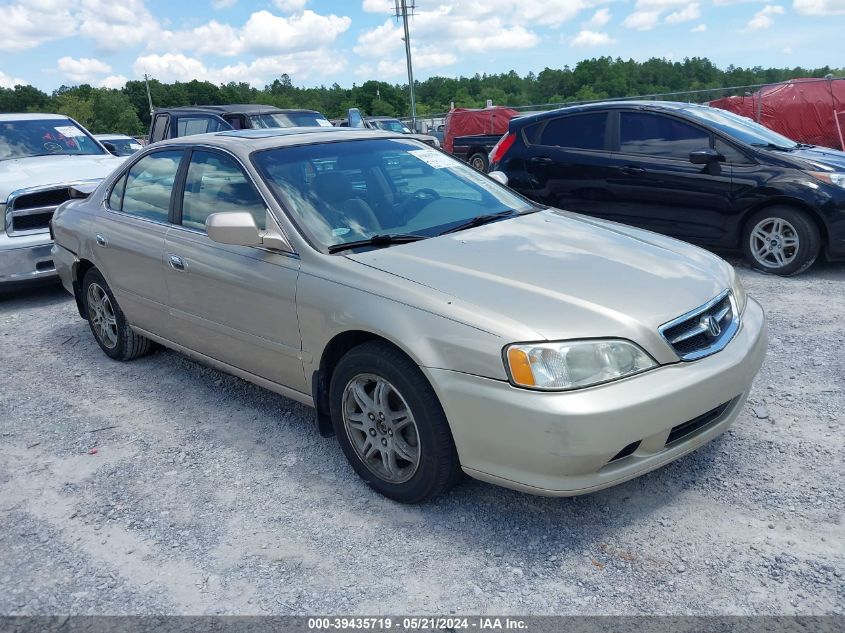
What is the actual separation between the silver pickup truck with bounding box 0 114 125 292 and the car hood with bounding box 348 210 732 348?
5.15 m

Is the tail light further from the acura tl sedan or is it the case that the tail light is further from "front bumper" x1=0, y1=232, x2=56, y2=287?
"front bumper" x1=0, y1=232, x2=56, y2=287

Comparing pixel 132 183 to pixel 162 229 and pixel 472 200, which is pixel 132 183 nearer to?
pixel 162 229

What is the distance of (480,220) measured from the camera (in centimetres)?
392

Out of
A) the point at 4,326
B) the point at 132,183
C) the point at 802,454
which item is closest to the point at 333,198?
the point at 132,183

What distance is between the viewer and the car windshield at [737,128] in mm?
7117

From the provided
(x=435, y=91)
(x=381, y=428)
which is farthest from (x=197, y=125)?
(x=435, y=91)

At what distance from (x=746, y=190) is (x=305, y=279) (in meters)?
4.98

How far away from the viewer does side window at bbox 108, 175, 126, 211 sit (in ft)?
16.4

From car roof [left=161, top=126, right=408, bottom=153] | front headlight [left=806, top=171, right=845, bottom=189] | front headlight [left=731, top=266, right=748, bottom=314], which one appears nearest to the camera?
front headlight [left=731, top=266, right=748, bottom=314]

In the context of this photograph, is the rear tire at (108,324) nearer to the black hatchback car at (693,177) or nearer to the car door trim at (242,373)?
the car door trim at (242,373)

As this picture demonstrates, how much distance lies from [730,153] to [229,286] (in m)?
5.23

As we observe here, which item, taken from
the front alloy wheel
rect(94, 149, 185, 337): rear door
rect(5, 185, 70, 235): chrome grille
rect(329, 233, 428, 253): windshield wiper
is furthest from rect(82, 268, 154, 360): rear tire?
the front alloy wheel

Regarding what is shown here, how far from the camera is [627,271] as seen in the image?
3246 millimetres

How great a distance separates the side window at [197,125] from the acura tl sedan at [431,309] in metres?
6.98
